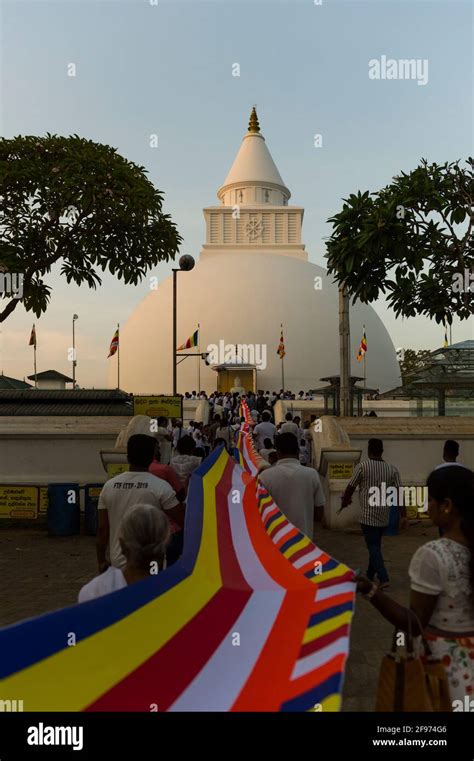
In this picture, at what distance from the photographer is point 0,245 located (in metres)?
14.3

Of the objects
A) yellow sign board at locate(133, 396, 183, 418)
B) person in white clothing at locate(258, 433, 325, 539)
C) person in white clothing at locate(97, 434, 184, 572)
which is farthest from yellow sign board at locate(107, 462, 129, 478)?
person in white clothing at locate(97, 434, 184, 572)

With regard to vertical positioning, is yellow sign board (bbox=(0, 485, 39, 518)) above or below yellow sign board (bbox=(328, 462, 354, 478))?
below

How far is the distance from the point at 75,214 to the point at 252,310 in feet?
181

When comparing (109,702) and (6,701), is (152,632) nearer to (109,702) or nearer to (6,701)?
(109,702)

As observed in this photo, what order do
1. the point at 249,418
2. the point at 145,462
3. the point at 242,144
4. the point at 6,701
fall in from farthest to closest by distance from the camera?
the point at 242,144 → the point at 249,418 → the point at 145,462 → the point at 6,701

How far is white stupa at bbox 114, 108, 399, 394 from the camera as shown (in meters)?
67.4

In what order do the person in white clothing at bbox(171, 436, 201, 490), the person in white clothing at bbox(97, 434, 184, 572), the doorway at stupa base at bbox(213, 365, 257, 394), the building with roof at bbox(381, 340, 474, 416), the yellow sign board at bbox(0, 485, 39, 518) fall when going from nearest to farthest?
the person in white clothing at bbox(97, 434, 184, 572) → the person in white clothing at bbox(171, 436, 201, 490) → the yellow sign board at bbox(0, 485, 39, 518) → the building with roof at bbox(381, 340, 474, 416) → the doorway at stupa base at bbox(213, 365, 257, 394)

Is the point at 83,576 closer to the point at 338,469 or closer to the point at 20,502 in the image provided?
the point at 20,502

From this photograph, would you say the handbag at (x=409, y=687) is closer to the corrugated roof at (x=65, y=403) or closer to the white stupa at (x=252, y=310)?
the corrugated roof at (x=65, y=403)

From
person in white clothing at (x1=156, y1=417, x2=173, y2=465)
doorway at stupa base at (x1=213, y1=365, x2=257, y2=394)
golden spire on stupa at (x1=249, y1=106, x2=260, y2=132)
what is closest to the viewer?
person in white clothing at (x1=156, y1=417, x2=173, y2=465)

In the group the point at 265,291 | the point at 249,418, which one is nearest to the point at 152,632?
the point at 249,418

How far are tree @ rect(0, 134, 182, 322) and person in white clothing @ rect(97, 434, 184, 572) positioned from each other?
945 centimetres

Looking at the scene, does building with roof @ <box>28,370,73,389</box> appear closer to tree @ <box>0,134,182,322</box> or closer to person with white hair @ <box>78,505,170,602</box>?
tree @ <box>0,134,182,322</box>
